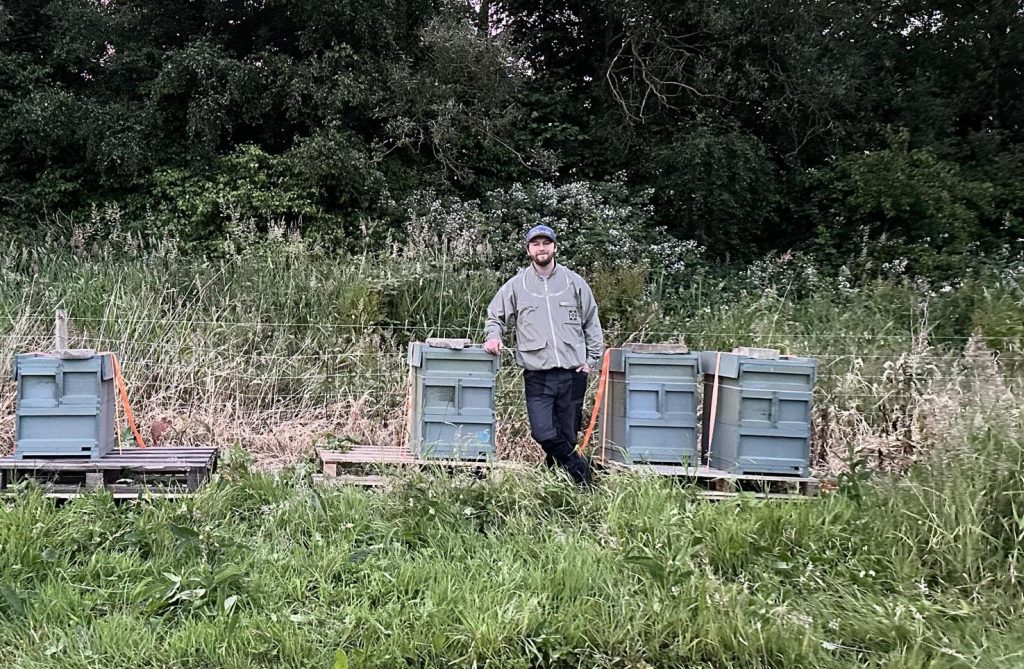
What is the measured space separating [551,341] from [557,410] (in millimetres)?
474

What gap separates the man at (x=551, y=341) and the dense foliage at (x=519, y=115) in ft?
19.9

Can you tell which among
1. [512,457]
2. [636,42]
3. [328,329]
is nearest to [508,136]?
[636,42]

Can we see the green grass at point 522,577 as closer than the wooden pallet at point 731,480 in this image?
Yes

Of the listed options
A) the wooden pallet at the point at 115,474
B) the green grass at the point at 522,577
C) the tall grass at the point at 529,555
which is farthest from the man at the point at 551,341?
the wooden pallet at the point at 115,474

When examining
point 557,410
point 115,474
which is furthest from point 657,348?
point 115,474

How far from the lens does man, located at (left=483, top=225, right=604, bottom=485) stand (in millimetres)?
4770

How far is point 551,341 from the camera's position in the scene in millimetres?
4758

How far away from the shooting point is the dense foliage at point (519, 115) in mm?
11195

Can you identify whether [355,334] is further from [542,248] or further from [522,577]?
[522,577]

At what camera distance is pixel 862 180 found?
1259 centimetres

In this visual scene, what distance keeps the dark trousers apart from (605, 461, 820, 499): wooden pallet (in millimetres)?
265

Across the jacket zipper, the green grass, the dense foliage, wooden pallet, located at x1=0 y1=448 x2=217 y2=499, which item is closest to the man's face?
the jacket zipper

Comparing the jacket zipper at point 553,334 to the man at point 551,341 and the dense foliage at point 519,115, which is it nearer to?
the man at point 551,341

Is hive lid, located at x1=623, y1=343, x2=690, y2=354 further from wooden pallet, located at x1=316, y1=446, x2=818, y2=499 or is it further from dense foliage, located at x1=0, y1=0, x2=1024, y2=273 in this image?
dense foliage, located at x1=0, y1=0, x2=1024, y2=273
